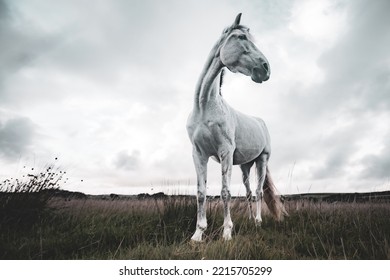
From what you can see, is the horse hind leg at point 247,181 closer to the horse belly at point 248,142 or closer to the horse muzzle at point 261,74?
the horse belly at point 248,142

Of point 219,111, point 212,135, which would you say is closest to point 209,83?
point 219,111

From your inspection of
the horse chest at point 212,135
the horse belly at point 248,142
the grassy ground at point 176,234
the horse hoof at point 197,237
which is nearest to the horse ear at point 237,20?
the horse chest at point 212,135

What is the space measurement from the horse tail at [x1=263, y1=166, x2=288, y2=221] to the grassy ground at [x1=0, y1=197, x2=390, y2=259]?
0.18m

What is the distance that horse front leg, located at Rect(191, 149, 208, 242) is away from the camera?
12.6 feet

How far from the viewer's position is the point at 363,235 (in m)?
3.70

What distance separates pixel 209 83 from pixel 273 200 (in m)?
2.80

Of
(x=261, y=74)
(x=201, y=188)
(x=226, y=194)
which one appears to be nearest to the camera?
(x=261, y=74)

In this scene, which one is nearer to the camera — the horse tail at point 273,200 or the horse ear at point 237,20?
the horse ear at point 237,20

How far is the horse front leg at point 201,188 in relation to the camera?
3.85 m

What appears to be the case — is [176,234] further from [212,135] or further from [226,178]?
[212,135]

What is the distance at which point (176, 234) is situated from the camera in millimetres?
3963

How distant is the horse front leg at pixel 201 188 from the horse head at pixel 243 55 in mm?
1284

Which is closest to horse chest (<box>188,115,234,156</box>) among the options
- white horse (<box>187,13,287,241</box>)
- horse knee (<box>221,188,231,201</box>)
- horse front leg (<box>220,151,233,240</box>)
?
white horse (<box>187,13,287,241</box>)

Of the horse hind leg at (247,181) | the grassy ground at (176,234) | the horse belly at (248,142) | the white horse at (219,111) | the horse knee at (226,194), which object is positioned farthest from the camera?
the horse hind leg at (247,181)
